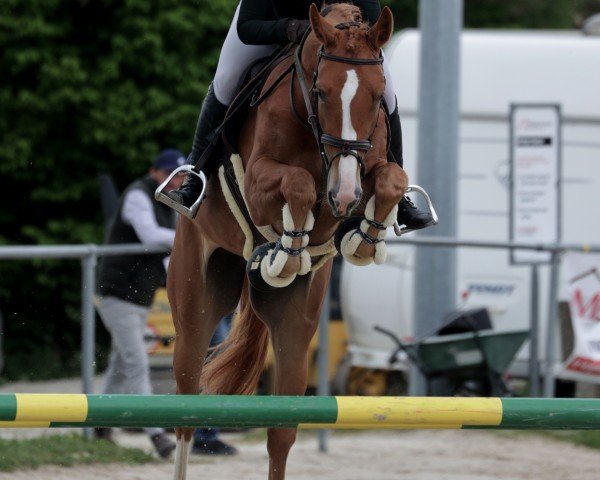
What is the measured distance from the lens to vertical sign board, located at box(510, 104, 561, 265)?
1092cm

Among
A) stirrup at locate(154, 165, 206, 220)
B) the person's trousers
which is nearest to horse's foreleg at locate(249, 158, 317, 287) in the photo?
stirrup at locate(154, 165, 206, 220)

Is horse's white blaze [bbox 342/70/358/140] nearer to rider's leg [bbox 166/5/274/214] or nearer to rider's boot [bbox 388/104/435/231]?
rider's boot [bbox 388/104/435/231]

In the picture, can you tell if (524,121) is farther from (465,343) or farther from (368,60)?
(368,60)

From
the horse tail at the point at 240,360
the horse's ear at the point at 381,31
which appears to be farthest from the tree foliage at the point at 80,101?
the horse's ear at the point at 381,31

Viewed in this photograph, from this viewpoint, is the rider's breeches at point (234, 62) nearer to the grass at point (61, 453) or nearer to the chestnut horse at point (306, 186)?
the chestnut horse at point (306, 186)

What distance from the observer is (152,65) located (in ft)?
48.1

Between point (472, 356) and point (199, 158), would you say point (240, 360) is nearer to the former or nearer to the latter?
point (199, 158)

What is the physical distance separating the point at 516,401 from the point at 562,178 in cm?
694

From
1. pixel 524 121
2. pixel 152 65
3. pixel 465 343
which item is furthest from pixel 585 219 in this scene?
pixel 152 65

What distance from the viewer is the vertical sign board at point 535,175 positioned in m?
10.9

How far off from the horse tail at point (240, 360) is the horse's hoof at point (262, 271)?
45.6 inches

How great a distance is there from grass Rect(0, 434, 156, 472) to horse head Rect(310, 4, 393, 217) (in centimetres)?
356

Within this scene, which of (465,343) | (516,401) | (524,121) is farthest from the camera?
(524,121)

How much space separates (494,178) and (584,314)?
7.20 feet
